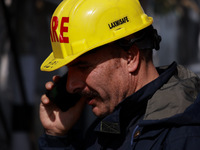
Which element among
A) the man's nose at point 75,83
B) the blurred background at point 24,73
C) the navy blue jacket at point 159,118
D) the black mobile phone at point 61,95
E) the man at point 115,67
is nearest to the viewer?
the navy blue jacket at point 159,118

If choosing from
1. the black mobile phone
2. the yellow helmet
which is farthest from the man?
the black mobile phone

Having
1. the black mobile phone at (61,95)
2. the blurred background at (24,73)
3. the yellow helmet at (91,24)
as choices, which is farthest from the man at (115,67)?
the blurred background at (24,73)

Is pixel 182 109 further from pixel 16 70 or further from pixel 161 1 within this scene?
pixel 161 1

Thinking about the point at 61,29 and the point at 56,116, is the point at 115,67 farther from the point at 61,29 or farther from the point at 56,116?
the point at 56,116

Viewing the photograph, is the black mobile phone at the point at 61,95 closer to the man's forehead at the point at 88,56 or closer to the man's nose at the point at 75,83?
the man's nose at the point at 75,83

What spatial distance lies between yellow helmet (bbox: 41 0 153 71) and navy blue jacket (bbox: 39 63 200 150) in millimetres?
350

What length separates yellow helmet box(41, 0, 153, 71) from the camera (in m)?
1.98

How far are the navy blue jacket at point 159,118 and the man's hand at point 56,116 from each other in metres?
0.39

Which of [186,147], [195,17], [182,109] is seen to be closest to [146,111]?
[182,109]

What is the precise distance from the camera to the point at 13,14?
491cm

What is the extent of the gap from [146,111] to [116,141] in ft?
0.98

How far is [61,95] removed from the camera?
8.09 feet

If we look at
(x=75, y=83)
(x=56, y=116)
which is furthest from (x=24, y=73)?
(x=75, y=83)

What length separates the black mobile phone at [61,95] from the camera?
8.08 feet
